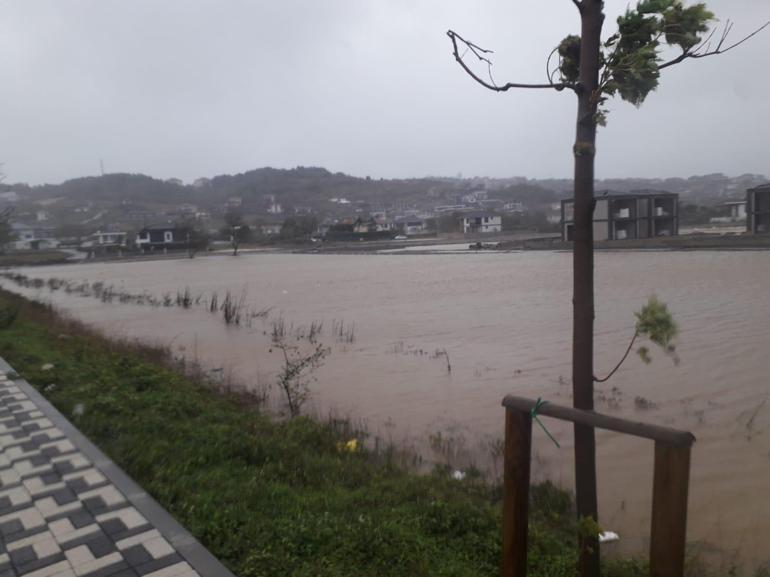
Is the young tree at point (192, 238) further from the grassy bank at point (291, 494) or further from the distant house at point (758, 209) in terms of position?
the grassy bank at point (291, 494)

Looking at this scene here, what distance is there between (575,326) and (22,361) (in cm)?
844

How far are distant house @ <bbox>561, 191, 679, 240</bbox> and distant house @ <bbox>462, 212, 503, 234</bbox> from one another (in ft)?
114

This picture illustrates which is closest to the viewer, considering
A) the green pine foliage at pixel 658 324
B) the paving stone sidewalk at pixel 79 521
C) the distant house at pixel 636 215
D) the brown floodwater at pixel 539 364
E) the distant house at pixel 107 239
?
the green pine foliage at pixel 658 324

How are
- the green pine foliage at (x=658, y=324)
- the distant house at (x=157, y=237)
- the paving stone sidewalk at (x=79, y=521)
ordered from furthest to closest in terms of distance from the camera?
the distant house at (x=157, y=237) → the paving stone sidewalk at (x=79, y=521) → the green pine foliage at (x=658, y=324)

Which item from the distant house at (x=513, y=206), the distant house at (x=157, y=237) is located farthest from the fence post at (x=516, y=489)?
the distant house at (x=513, y=206)

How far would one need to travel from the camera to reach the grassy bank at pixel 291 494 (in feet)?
11.0

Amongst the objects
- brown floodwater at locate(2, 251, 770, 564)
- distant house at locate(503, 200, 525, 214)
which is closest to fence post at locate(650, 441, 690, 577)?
brown floodwater at locate(2, 251, 770, 564)

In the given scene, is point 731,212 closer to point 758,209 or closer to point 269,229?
point 758,209

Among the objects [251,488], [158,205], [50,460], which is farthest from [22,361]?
[158,205]

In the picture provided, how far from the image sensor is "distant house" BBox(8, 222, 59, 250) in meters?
81.2

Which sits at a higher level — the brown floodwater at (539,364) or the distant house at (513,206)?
the distant house at (513,206)

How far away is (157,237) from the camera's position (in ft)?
245

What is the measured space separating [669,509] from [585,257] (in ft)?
3.44

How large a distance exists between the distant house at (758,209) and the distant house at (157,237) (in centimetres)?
5799
